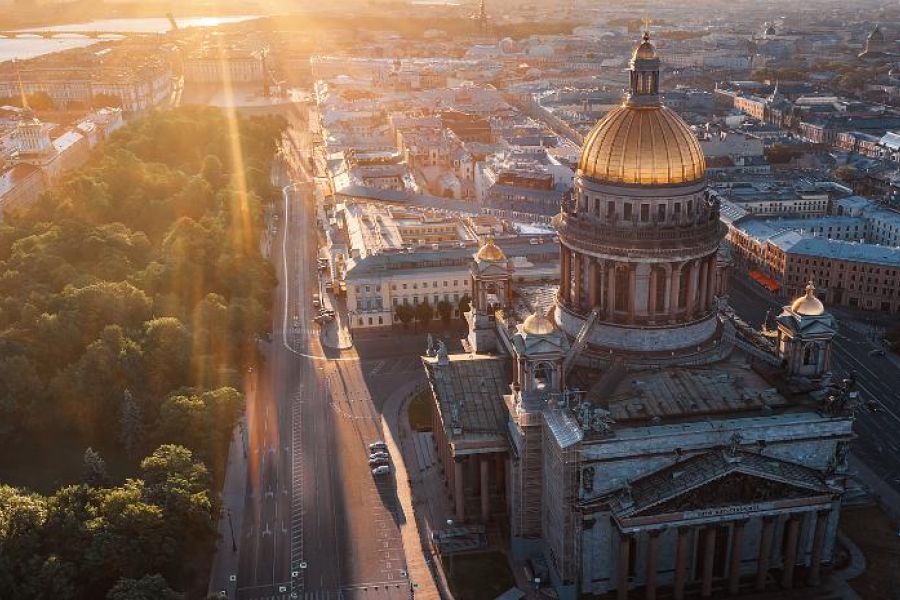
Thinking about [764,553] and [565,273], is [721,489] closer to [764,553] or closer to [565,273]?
[764,553]

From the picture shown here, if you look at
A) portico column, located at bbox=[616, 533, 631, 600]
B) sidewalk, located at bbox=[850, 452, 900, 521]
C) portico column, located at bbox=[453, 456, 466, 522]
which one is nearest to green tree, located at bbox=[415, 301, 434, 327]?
portico column, located at bbox=[453, 456, 466, 522]

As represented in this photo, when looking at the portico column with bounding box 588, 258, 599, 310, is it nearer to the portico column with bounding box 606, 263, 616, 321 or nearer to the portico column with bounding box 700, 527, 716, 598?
the portico column with bounding box 606, 263, 616, 321

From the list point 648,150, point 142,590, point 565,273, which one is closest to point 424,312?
point 565,273

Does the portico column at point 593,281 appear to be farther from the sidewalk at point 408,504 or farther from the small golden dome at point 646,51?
the sidewalk at point 408,504

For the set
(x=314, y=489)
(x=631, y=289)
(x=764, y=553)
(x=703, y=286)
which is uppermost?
(x=631, y=289)

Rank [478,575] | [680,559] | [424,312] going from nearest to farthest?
[680,559]
[478,575]
[424,312]

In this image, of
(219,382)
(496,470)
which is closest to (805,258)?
(496,470)
